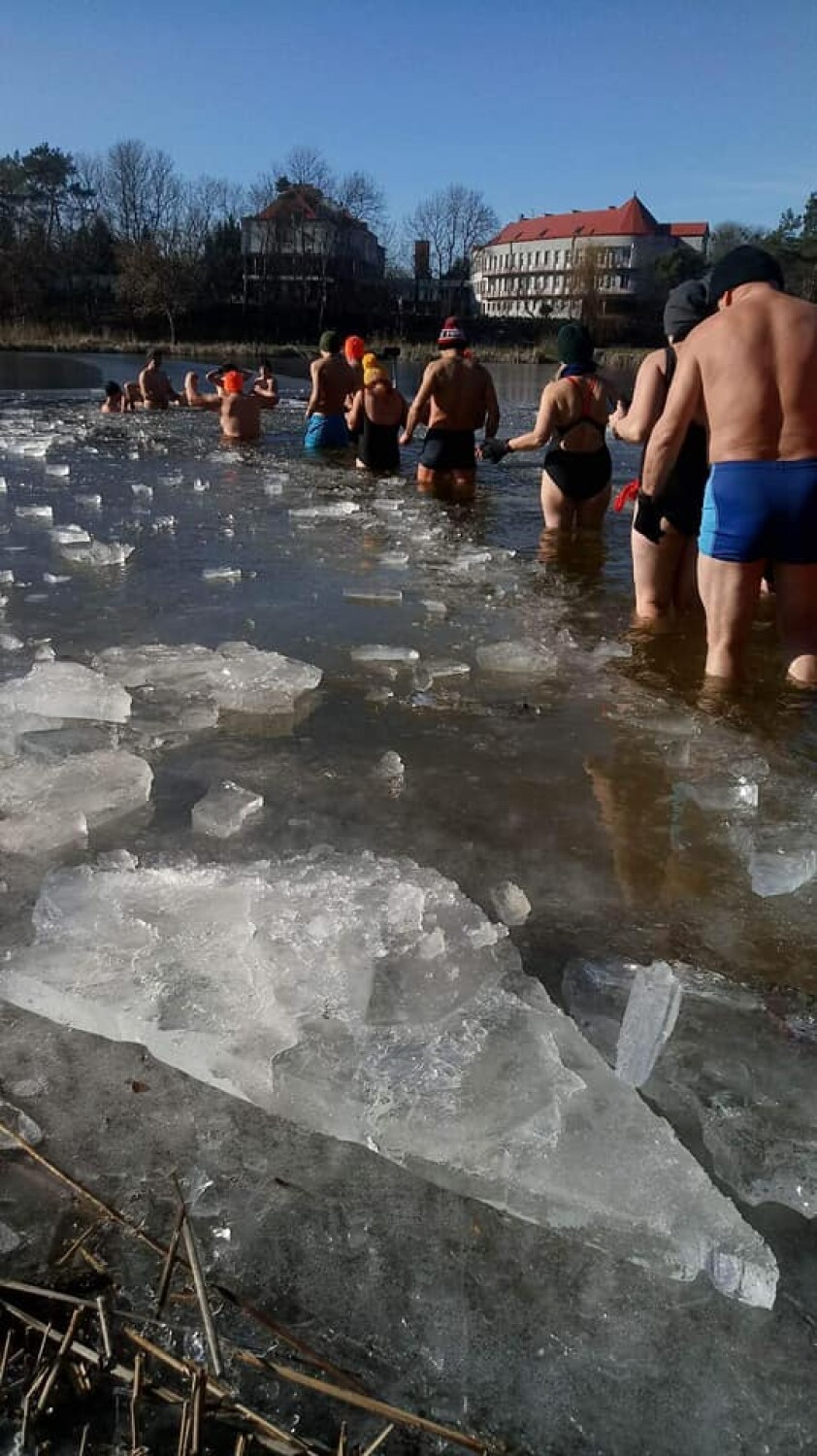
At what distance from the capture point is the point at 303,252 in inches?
2908

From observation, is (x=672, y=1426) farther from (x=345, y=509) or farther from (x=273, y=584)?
(x=345, y=509)

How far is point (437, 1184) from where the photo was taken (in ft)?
4.90

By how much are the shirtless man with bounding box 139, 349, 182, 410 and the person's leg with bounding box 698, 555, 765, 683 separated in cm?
1443

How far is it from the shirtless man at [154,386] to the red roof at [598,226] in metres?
79.1

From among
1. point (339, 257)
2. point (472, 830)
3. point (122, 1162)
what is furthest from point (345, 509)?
point (339, 257)

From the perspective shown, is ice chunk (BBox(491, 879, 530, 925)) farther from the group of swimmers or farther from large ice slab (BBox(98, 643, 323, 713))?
the group of swimmers

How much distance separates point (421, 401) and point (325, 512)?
6.56 ft

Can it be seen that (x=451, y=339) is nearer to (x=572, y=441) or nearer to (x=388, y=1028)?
(x=572, y=441)

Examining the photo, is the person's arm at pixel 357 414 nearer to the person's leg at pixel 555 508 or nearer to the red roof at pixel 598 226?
the person's leg at pixel 555 508

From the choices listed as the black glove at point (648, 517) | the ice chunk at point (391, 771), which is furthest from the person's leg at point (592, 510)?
the ice chunk at point (391, 771)

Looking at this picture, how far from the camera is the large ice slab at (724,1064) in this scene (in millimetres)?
1528

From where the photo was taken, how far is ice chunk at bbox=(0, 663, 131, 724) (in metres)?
3.25

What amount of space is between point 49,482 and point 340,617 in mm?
5776

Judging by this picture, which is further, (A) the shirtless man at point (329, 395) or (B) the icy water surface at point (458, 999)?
(A) the shirtless man at point (329, 395)
